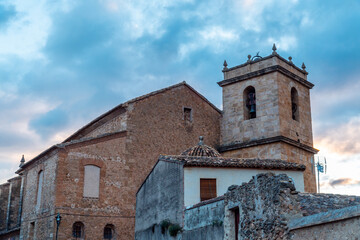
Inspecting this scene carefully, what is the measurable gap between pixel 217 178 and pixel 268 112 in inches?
381

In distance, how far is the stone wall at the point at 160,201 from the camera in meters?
16.2

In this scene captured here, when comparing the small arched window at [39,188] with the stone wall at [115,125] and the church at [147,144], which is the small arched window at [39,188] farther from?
the stone wall at [115,125]

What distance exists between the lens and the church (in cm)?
2150

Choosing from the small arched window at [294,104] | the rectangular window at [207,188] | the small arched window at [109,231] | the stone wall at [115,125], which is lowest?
the small arched window at [109,231]

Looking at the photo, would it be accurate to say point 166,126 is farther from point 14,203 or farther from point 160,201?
point 14,203

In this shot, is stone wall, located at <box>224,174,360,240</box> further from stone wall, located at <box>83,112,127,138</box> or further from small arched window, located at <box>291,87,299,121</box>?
small arched window, located at <box>291,87,299,121</box>

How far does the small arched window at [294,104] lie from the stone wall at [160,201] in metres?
10.4

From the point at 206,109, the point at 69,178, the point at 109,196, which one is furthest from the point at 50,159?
the point at 206,109

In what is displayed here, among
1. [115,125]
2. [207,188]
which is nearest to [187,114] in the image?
[115,125]

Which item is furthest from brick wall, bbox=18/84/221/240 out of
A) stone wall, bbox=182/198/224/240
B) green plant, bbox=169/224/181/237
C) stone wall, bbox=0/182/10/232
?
stone wall, bbox=182/198/224/240

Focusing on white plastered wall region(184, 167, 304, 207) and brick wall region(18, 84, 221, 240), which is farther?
brick wall region(18, 84, 221, 240)

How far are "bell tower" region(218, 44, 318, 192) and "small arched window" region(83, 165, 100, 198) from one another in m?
7.74

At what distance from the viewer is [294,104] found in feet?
87.8

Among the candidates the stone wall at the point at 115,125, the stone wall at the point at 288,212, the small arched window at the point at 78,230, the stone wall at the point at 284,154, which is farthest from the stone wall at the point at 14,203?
the stone wall at the point at 288,212
